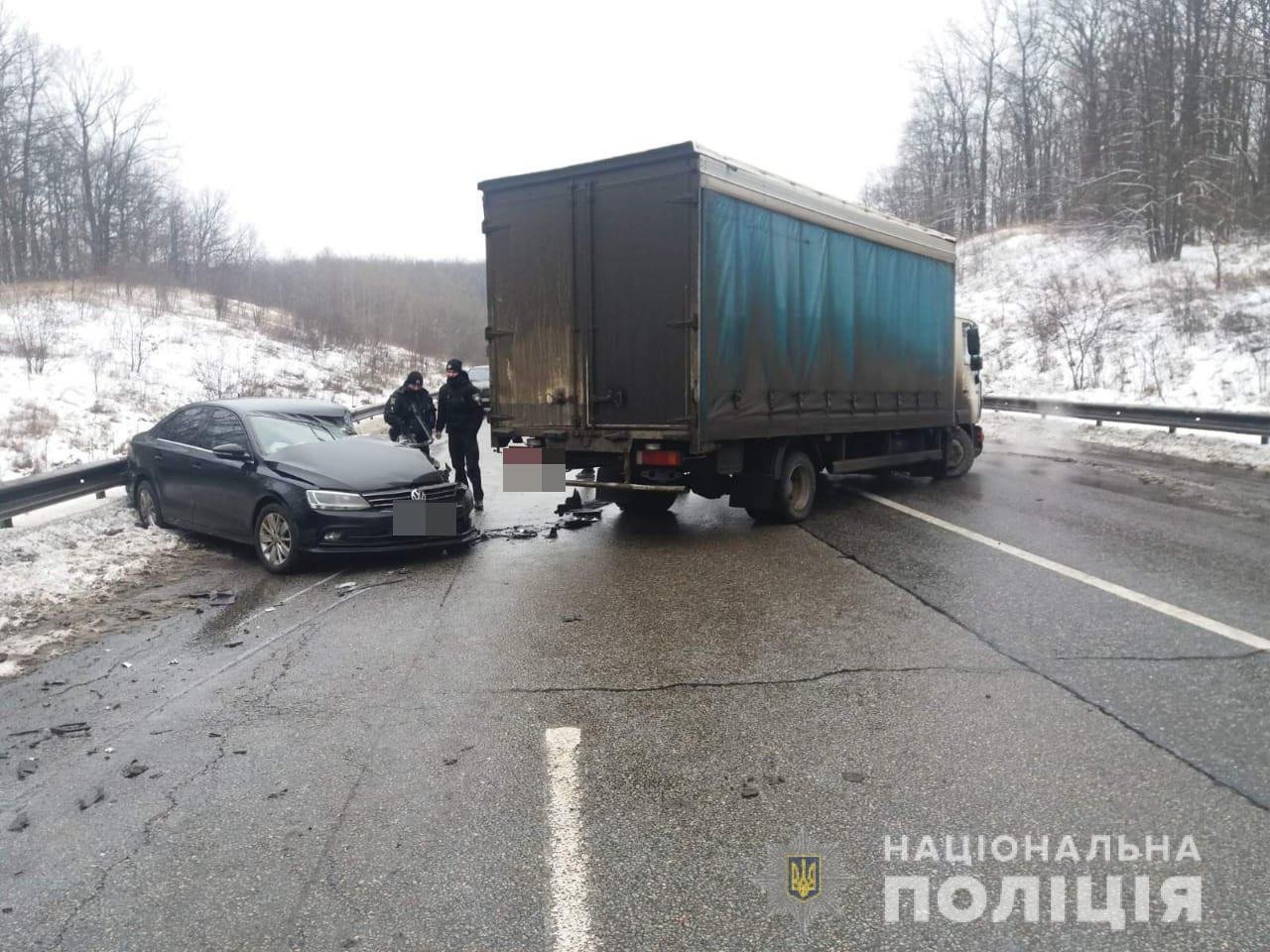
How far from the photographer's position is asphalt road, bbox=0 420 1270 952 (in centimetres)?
275

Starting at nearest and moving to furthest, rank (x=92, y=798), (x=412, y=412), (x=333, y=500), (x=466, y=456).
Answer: (x=92, y=798)
(x=333, y=500)
(x=466, y=456)
(x=412, y=412)

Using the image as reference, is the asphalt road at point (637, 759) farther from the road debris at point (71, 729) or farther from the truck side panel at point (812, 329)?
the truck side panel at point (812, 329)

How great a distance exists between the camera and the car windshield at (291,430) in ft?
28.1

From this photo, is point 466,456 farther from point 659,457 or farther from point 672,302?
point 672,302

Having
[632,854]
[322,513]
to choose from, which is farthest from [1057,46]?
[632,854]

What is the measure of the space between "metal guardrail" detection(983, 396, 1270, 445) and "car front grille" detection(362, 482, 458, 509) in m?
13.7

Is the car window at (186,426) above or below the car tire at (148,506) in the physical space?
above

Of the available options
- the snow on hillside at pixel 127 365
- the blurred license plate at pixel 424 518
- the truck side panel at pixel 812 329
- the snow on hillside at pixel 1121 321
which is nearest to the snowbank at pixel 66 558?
the blurred license plate at pixel 424 518

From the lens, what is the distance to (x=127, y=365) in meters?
23.8

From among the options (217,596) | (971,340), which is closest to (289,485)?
(217,596)

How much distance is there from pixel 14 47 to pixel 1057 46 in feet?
145

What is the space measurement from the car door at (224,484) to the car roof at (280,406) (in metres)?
0.17

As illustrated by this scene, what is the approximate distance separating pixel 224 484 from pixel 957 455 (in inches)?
398

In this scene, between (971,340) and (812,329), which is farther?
(971,340)
